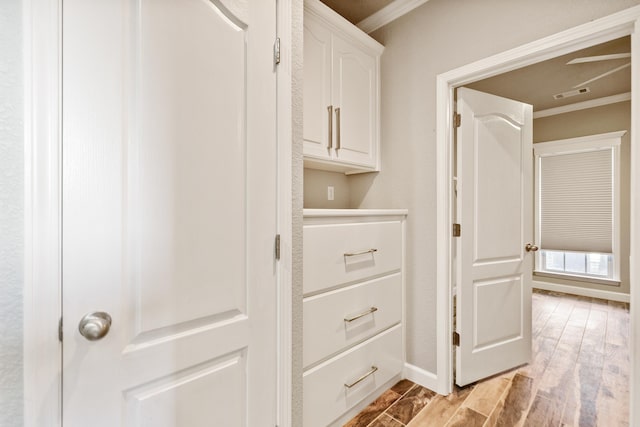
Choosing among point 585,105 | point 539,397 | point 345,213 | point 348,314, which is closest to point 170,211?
point 345,213

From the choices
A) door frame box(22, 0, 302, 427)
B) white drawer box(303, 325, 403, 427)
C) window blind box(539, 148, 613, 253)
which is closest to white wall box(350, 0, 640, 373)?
white drawer box(303, 325, 403, 427)

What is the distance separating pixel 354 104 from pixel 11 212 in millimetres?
1820

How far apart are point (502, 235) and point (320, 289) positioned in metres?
1.48

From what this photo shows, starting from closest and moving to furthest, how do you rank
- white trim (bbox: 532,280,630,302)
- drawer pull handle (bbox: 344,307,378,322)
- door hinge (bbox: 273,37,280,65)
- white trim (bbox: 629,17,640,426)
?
door hinge (bbox: 273,37,280,65) → white trim (bbox: 629,17,640,426) → drawer pull handle (bbox: 344,307,378,322) → white trim (bbox: 532,280,630,302)

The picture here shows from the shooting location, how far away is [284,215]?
3.57 ft

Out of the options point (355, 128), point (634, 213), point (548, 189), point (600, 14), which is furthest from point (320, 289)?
point (548, 189)

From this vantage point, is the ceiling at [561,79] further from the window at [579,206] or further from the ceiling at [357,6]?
the ceiling at [357,6]

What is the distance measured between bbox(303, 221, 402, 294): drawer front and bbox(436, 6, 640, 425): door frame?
309 mm

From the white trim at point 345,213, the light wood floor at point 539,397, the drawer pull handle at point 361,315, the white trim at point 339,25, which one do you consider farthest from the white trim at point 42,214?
the light wood floor at point 539,397

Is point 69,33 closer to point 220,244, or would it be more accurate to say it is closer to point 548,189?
point 220,244

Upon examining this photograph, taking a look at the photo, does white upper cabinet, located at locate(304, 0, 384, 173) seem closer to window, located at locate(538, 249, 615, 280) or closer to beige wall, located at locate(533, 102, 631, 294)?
beige wall, located at locate(533, 102, 631, 294)

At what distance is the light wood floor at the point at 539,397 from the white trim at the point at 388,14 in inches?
104

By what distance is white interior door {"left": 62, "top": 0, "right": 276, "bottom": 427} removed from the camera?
684 millimetres

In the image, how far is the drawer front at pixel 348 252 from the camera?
1372mm
